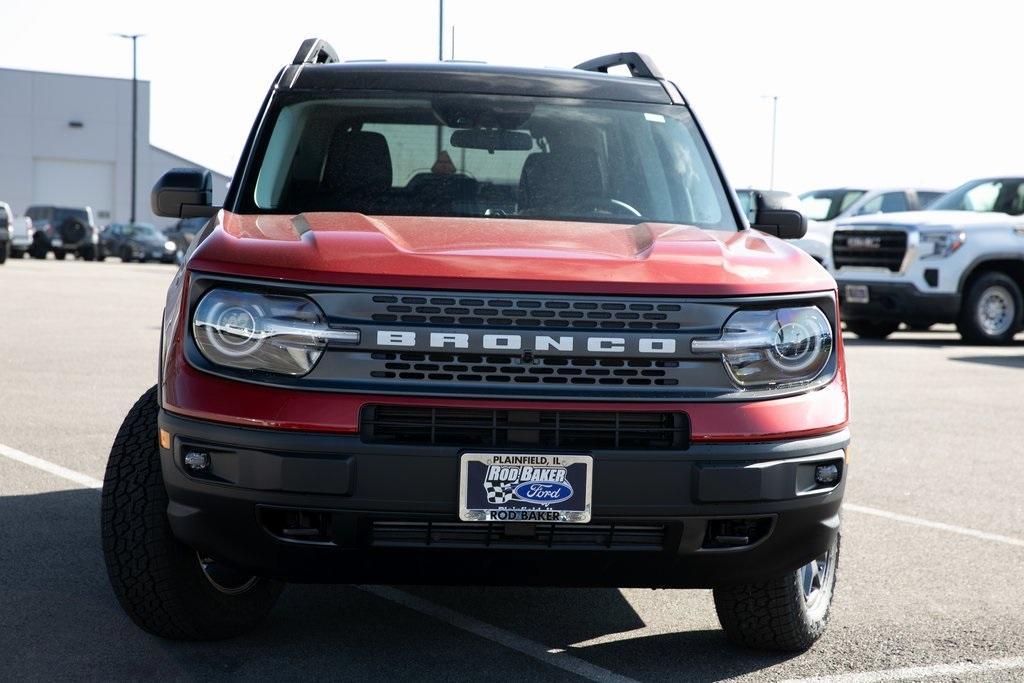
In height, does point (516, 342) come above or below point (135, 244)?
above

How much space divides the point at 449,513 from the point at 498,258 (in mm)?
666

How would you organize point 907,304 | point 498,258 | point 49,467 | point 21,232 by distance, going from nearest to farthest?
point 498,258 < point 49,467 < point 907,304 < point 21,232

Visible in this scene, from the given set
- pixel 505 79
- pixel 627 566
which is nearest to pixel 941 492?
pixel 505 79

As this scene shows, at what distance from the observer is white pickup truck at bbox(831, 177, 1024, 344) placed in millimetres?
16922

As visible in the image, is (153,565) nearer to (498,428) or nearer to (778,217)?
(498,428)

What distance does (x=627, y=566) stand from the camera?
372 cm

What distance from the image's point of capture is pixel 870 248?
680 inches

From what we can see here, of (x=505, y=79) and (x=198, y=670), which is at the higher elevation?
(x=505, y=79)

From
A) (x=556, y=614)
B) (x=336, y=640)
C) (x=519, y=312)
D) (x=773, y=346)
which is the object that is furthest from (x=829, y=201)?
(x=519, y=312)

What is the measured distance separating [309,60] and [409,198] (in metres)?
1.07

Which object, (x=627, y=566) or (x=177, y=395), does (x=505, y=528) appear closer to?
(x=627, y=566)

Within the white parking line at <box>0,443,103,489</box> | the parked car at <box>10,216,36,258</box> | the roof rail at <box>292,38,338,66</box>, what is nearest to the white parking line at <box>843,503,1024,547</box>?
the roof rail at <box>292,38,338,66</box>

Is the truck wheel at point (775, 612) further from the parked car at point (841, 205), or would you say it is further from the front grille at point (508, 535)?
the parked car at point (841, 205)

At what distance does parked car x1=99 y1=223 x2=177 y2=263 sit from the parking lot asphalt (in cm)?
3938
